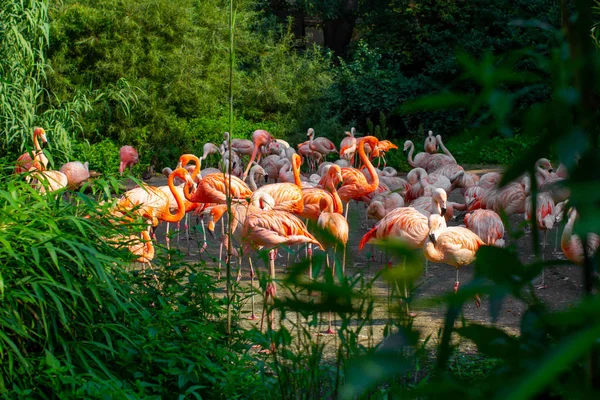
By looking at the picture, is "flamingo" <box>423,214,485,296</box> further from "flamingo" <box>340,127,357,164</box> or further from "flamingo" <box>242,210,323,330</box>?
"flamingo" <box>340,127,357,164</box>

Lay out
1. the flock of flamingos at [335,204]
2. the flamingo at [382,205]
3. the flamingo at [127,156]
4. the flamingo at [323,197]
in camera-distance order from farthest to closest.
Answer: the flamingo at [127,156] < the flamingo at [382,205] < the flamingo at [323,197] < the flock of flamingos at [335,204]

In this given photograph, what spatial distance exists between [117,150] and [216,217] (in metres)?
6.09

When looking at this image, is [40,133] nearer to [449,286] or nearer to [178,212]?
[178,212]

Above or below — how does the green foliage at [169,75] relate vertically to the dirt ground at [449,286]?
above

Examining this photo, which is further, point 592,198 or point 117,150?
point 117,150

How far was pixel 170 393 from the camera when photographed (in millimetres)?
2592

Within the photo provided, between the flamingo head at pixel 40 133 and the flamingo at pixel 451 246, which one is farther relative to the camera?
the flamingo head at pixel 40 133

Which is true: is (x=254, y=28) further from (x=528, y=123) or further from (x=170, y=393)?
(x=528, y=123)

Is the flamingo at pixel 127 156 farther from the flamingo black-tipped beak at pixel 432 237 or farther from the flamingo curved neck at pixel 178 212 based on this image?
the flamingo black-tipped beak at pixel 432 237

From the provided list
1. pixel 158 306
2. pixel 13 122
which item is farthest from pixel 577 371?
pixel 13 122

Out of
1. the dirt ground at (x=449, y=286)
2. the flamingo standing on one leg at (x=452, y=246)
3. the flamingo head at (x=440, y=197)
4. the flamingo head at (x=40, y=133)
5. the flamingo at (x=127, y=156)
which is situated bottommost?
the dirt ground at (x=449, y=286)

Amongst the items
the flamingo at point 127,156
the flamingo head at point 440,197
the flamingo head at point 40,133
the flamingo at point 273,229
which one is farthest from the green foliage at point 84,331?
the flamingo at point 127,156

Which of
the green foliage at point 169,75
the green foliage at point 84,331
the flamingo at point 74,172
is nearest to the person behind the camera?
the green foliage at point 84,331

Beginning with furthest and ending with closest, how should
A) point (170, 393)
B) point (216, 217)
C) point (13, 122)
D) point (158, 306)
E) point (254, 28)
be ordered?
1. point (254, 28)
2. point (13, 122)
3. point (216, 217)
4. point (158, 306)
5. point (170, 393)
